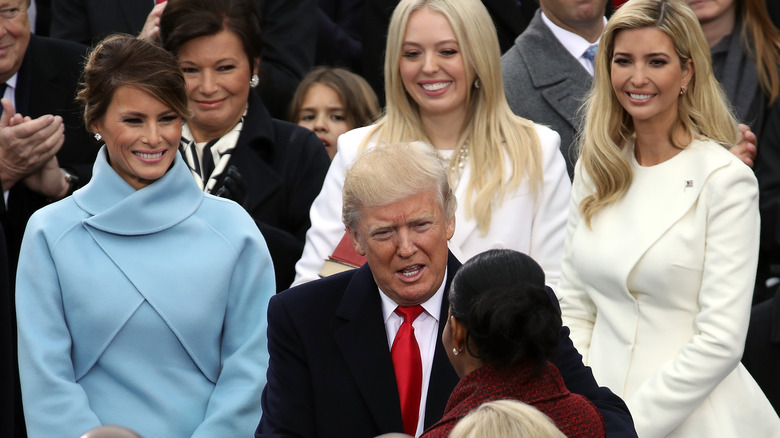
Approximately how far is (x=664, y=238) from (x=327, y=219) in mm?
1380

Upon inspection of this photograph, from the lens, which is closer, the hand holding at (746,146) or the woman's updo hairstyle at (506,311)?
the woman's updo hairstyle at (506,311)

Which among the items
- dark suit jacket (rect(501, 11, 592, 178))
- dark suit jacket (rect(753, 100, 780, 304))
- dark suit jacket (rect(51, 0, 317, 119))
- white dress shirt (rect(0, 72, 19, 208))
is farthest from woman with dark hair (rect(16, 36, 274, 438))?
dark suit jacket (rect(753, 100, 780, 304))

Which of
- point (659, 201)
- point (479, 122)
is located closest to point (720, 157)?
point (659, 201)

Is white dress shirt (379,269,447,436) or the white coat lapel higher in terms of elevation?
the white coat lapel

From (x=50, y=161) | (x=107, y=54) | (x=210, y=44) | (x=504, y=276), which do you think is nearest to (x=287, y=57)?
(x=210, y=44)

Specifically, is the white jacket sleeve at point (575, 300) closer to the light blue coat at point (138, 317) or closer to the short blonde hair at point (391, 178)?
the short blonde hair at point (391, 178)

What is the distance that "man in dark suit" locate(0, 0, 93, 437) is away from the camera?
4941mm

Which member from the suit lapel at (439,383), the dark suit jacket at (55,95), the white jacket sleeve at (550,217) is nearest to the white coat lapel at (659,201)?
the white jacket sleeve at (550,217)

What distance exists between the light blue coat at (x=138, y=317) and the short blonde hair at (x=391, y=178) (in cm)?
58

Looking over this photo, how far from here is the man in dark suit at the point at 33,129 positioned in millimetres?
4941

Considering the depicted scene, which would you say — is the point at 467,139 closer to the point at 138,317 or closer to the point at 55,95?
the point at 138,317

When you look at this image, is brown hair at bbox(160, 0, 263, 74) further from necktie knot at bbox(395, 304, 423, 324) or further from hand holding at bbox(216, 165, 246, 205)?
necktie knot at bbox(395, 304, 423, 324)

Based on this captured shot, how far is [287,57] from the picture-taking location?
263 inches

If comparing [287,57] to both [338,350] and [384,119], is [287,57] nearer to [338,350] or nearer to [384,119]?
[384,119]
